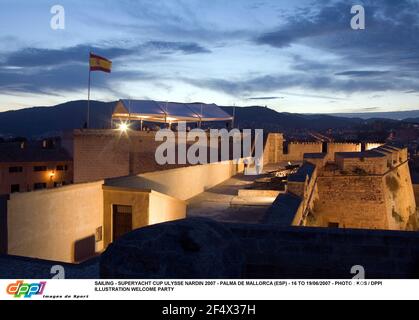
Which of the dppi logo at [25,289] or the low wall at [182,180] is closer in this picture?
the dppi logo at [25,289]

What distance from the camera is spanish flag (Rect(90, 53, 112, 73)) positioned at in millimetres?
25516

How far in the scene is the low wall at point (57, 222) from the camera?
8.23 m

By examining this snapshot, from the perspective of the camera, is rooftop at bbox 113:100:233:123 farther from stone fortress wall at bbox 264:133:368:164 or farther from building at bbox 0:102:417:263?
stone fortress wall at bbox 264:133:368:164

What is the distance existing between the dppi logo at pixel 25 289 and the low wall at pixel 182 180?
6.37 metres

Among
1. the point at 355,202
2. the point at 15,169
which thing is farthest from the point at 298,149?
the point at 15,169

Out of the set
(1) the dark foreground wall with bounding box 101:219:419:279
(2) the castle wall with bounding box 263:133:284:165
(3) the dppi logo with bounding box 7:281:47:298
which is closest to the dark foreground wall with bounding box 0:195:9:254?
(3) the dppi logo with bounding box 7:281:47:298

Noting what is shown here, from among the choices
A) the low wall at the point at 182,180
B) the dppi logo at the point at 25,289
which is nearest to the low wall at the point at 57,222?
the low wall at the point at 182,180

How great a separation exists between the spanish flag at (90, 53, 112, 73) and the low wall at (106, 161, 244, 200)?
372 inches

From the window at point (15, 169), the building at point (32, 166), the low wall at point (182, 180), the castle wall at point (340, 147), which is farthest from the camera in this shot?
the window at point (15, 169)

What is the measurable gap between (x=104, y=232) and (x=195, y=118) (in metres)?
18.7

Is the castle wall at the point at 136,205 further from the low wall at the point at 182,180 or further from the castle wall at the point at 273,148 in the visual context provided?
the castle wall at the point at 273,148

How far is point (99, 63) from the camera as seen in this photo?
2578 centimetres

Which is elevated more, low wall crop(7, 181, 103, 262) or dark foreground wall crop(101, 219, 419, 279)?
dark foreground wall crop(101, 219, 419, 279)
